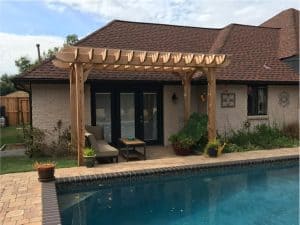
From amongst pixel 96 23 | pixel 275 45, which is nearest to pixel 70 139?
pixel 96 23

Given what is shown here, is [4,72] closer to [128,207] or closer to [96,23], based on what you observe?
[96,23]

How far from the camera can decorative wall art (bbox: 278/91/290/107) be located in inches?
583

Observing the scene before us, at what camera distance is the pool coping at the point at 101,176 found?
559cm

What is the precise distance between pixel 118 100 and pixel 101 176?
16.8 ft

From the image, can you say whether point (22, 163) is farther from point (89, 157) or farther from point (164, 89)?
point (164, 89)

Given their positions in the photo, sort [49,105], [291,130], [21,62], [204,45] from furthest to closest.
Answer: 1. [21,62]
2. [204,45]
3. [291,130]
4. [49,105]

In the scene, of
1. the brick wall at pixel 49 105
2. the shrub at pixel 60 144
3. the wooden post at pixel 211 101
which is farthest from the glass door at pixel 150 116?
the shrub at pixel 60 144

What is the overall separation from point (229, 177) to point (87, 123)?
587 centimetres

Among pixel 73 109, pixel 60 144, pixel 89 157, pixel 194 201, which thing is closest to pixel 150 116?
pixel 73 109

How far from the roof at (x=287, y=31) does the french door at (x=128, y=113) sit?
7.05m

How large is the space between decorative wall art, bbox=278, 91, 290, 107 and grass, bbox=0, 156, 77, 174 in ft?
31.9

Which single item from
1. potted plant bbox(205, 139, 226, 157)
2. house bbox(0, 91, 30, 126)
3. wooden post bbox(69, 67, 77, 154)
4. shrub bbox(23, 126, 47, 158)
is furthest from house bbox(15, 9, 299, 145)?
house bbox(0, 91, 30, 126)

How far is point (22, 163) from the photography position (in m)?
10.4

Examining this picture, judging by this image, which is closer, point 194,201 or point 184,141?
point 194,201
